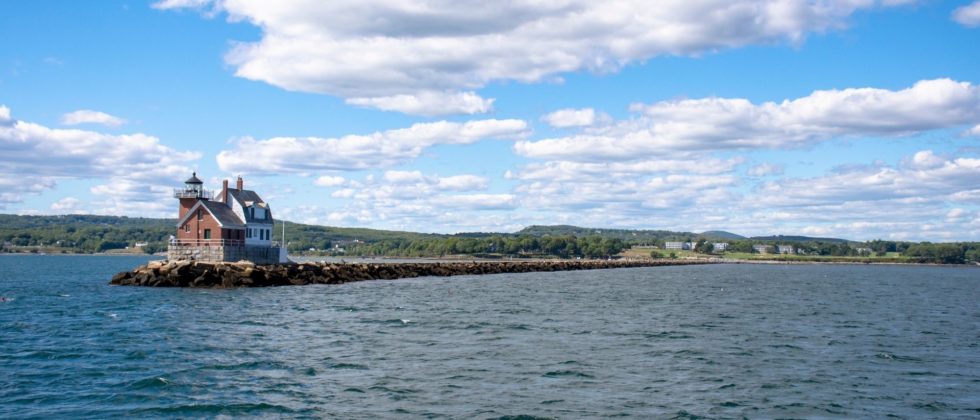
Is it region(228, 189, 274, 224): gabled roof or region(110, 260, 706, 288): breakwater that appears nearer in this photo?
region(110, 260, 706, 288): breakwater

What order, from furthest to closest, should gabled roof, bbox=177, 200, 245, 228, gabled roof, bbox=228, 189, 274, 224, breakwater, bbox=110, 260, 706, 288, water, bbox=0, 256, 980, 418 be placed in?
gabled roof, bbox=228, 189, 274, 224, gabled roof, bbox=177, 200, 245, 228, breakwater, bbox=110, 260, 706, 288, water, bbox=0, 256, 980, 418

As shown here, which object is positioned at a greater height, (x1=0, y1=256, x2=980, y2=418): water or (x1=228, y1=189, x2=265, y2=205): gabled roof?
(x1=228, y1=189, x2=265, y2=205): gabled roof

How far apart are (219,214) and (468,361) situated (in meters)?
51.1

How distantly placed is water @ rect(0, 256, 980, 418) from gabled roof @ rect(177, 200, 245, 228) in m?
23.3

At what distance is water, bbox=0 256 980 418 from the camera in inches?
782

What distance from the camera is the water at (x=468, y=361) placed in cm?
1986

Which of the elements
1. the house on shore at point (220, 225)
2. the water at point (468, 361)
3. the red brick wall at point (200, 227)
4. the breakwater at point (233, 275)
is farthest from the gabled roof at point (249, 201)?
the water at point (468, 361)

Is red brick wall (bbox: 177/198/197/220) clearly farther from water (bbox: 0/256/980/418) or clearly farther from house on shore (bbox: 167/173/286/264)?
water (bbox: 0/256/980/418)

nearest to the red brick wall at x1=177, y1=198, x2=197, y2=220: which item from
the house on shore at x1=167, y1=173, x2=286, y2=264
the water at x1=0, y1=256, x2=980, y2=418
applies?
the house on shore at x1=167, y1=173, x2=286, y2=264

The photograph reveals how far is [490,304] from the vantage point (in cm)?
4916

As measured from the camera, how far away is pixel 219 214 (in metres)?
71.2

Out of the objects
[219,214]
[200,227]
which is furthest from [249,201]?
[200,227]

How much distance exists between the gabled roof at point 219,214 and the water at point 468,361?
2329 centimetres

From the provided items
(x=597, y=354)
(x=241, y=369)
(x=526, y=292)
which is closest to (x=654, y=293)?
(x=526, y=292)
